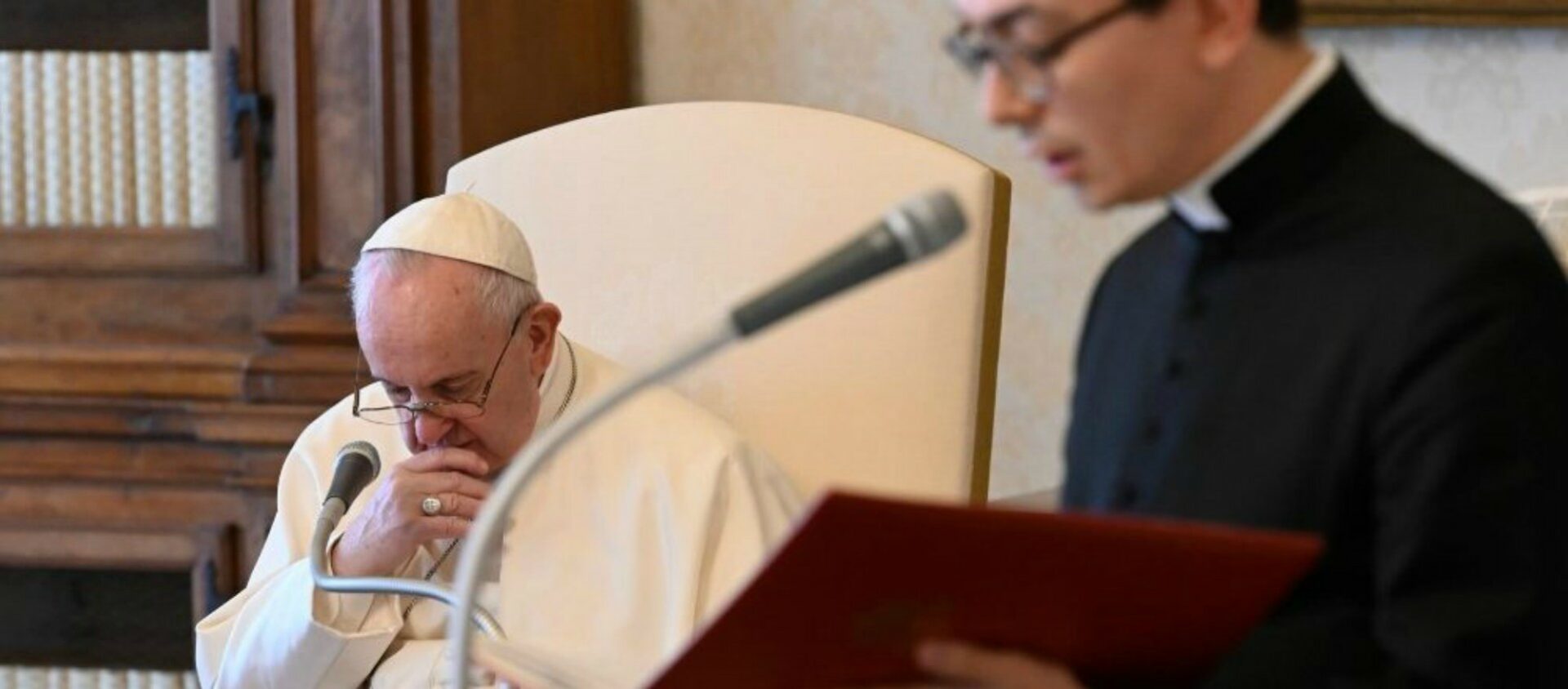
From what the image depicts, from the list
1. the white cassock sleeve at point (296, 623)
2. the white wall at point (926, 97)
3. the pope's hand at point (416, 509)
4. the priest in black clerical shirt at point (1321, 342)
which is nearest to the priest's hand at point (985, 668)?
the priest in black clerical shirt at point (1321, 342)

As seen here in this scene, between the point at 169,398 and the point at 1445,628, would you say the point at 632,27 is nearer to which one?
the point at 169,398

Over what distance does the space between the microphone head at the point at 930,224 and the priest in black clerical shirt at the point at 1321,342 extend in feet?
0.53

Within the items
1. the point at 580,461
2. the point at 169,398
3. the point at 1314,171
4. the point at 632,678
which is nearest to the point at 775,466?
the point at 580,461

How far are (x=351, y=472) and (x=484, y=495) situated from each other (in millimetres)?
278

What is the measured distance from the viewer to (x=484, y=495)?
2.91m

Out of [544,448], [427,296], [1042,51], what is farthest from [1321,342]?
[427,296]

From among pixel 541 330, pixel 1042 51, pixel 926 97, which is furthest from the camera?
pixel 926 97

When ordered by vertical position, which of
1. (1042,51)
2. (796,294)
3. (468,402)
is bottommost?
(468,402)

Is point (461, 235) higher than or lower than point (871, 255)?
lower

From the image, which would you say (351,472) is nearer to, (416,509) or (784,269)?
(416,509)

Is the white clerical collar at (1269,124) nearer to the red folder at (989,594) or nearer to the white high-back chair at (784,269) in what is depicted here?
the red folder at (989,594)

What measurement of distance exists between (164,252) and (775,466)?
46.2 inches

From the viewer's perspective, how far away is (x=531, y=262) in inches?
119

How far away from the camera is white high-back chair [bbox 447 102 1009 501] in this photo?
3.06 meters
